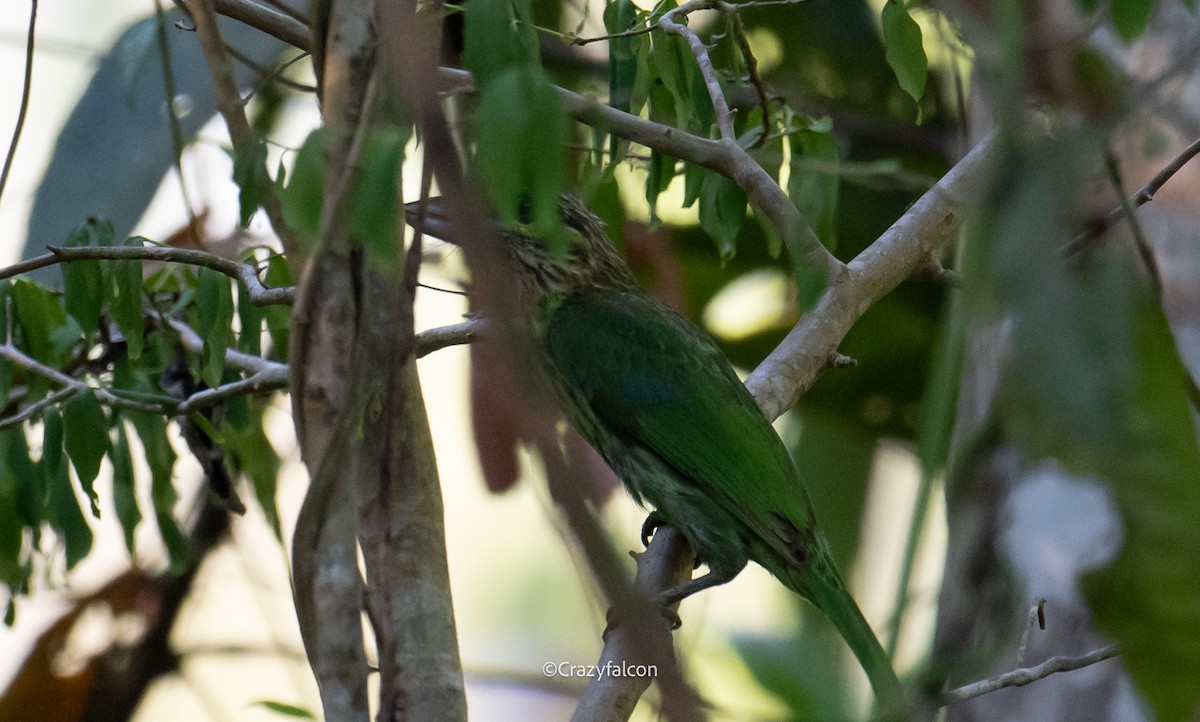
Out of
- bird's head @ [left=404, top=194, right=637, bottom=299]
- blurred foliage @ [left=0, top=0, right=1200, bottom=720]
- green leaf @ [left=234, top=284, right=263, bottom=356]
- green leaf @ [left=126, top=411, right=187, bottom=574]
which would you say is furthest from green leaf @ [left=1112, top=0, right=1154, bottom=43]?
green leaf @ [left=126, top=411, right=187, bottom=574]

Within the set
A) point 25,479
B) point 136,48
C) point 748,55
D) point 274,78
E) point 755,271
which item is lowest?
point 25,479

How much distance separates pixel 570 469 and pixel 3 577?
7.35 feet

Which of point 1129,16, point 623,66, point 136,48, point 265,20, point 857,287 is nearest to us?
point 1129,16

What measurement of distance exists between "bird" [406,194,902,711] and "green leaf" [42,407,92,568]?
2.87ft

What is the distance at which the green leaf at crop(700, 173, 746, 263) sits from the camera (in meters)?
2.54

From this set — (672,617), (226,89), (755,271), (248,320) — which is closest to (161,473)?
(248,320)

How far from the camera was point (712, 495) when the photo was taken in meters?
2.82

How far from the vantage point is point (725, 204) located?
2549mm

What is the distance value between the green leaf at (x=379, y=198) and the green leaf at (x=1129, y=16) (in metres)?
0.83

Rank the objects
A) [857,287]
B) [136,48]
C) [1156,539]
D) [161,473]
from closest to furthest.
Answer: [1156,539] → [161,473] → [857,287] → [136,48]

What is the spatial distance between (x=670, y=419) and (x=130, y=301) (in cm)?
127

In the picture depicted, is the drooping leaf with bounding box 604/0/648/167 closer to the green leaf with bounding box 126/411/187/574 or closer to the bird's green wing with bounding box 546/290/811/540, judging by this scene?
the bird's green wing with bounding box 546/290/811/540

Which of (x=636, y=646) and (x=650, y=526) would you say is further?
(x=650, y=526)

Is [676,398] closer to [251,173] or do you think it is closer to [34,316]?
[251,173]
